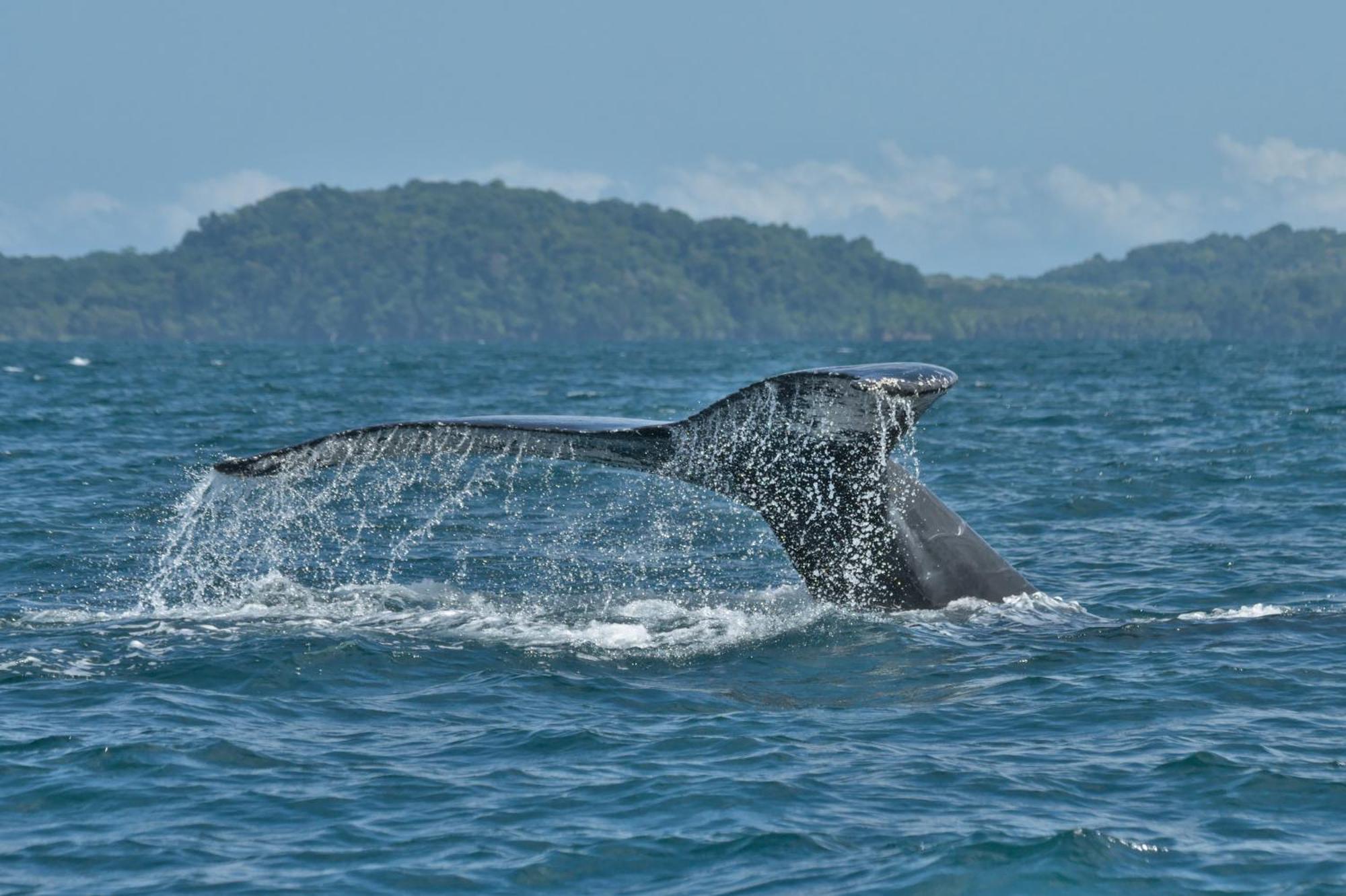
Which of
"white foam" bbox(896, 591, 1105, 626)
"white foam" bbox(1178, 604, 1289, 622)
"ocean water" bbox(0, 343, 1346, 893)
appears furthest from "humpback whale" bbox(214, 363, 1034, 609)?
"white foam" bbox(1178, 604, 1289, 622)

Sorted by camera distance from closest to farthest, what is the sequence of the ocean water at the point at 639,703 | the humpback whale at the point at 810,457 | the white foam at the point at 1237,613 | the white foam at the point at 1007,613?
the ocean water at the point at 639,703, the humpback whale at the point at 810,457, the white foam at the point at 1007,613, the white foam at the point at 1237,613

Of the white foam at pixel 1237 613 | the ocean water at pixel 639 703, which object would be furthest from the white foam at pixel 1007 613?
the white foam at pixel 1237 613

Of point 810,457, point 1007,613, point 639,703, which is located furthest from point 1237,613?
point 639,703

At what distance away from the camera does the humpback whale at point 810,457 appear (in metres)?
8.57

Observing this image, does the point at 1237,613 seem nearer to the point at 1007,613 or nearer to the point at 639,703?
the point at 1007,613

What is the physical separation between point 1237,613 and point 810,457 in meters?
4.03

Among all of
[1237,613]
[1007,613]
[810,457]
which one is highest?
[810,457]

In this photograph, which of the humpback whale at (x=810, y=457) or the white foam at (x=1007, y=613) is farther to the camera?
the white foam at (x=1007, y=613)

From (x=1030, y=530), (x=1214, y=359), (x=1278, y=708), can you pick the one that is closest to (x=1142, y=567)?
(x=1030, y=530)

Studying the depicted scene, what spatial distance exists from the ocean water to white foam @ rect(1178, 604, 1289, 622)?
8 cm

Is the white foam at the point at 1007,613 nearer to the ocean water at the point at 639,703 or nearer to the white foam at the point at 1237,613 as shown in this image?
the ocean water at the point at 639,703

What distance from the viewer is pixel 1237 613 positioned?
1191 centimetres

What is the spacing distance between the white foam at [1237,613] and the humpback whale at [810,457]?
1.91 m

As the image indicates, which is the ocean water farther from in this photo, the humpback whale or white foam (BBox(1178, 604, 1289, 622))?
the humpback whale
